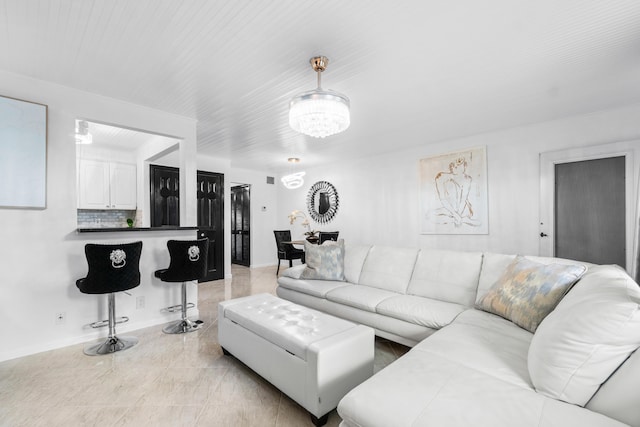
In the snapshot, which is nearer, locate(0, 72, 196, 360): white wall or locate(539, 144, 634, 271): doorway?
locate(0, 72, 196, 360): white wall

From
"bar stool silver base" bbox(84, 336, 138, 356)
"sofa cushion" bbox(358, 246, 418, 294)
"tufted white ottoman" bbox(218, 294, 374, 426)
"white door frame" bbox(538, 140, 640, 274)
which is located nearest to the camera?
"tufted white ottoman" bbox(218, 294, 374, 426)

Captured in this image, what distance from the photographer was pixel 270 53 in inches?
89.4

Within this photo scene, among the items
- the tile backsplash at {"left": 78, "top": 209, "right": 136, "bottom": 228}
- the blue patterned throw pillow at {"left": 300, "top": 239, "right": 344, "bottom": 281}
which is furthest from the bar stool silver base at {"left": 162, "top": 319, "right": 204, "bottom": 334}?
the tile backsplash at {"left": 78, "top": 209, "right": 136, "bottom": 228}

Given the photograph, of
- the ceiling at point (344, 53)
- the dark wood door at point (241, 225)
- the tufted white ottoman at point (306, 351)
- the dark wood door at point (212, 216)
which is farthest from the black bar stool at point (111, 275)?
the dark wood door at point (241, 225)

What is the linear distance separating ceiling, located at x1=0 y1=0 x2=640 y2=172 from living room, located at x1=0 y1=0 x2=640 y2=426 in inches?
0.6

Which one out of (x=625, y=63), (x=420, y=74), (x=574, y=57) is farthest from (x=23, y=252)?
(x=625, y=63)

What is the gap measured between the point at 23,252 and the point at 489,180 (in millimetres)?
5579

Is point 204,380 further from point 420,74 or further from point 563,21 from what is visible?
point 563,21

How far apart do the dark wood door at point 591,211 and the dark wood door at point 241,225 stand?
19.6ft

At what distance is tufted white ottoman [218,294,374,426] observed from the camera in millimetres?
1646

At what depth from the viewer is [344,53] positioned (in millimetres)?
2275

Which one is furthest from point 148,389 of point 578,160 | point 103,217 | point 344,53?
point 578,160

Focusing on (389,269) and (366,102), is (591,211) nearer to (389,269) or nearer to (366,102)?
(389,269)

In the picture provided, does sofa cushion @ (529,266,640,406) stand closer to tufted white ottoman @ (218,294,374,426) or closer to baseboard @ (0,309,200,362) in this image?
tufted white ottoman @ (218,294,374,426)
